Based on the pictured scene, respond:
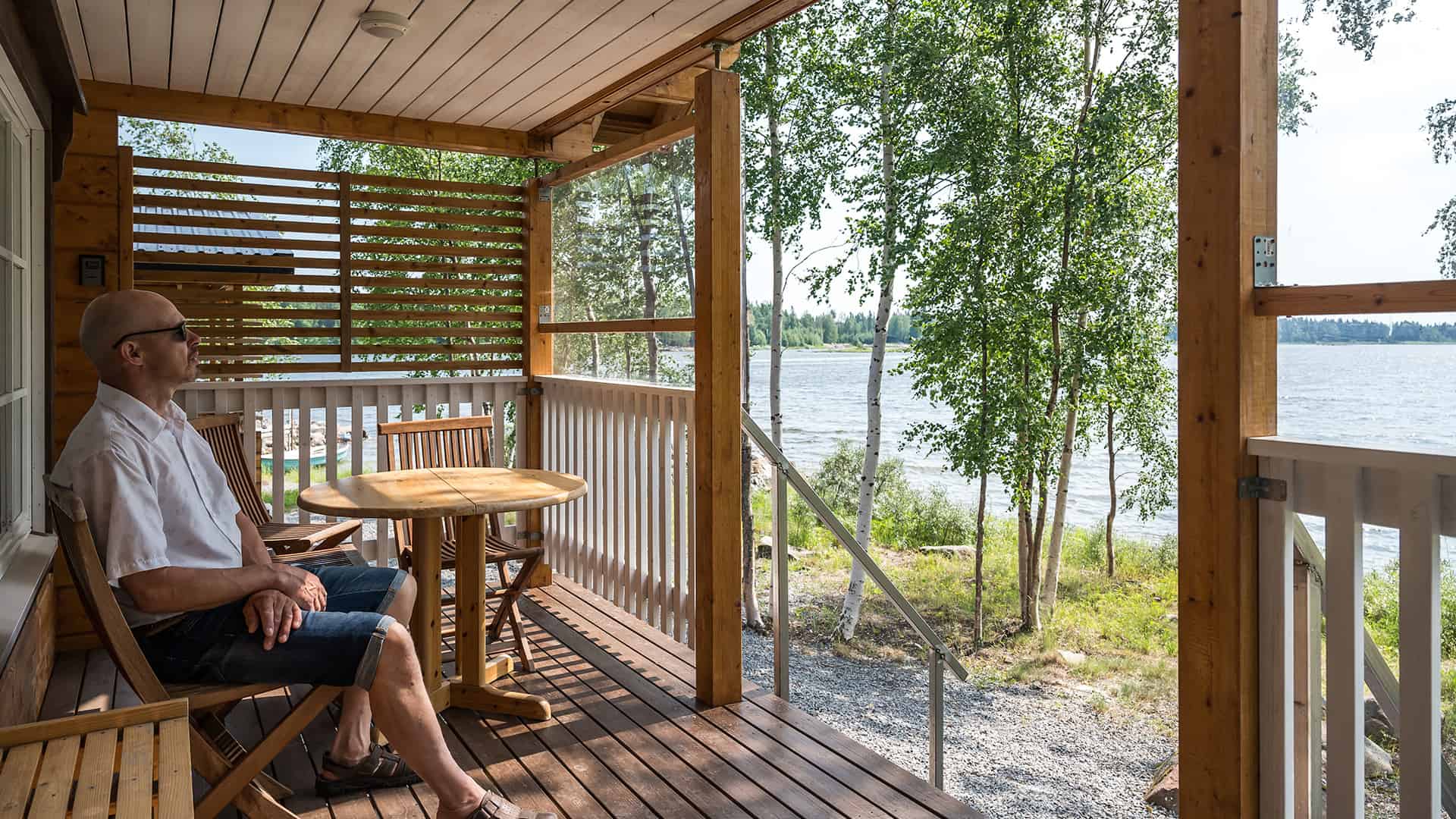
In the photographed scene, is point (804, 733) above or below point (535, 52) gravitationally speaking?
below

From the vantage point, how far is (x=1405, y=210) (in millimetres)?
1706

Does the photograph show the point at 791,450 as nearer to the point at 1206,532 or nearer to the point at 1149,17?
the point at 1149,17

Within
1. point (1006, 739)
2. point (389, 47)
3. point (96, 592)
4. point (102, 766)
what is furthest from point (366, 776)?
point (1006, 739)

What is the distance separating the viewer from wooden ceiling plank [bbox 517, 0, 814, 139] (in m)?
3.11

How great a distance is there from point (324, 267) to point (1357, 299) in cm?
450

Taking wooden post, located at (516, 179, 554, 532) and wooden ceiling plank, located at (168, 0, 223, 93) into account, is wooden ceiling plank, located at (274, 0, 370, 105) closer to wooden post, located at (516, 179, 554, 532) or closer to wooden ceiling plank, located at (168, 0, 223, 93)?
wooden ceiling plank, located at (168, 0, 223, 93)

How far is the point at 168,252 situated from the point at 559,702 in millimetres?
2861

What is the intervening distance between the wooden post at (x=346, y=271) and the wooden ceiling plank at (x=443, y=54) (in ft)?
1.52

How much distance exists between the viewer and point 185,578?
2.06m

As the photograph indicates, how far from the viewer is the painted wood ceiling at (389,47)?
3172mm

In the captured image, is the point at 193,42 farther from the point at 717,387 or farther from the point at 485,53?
the point at 717,387

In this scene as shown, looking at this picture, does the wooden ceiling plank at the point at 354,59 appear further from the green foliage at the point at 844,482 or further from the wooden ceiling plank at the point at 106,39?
the green foliage at the point at 844,482

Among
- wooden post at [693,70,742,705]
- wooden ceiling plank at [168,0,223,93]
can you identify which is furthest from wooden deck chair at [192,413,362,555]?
wooden post at [693,70,742,705]

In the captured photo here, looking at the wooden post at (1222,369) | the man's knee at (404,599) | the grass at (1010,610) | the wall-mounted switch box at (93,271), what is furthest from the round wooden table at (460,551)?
the grass at (1010,610)
